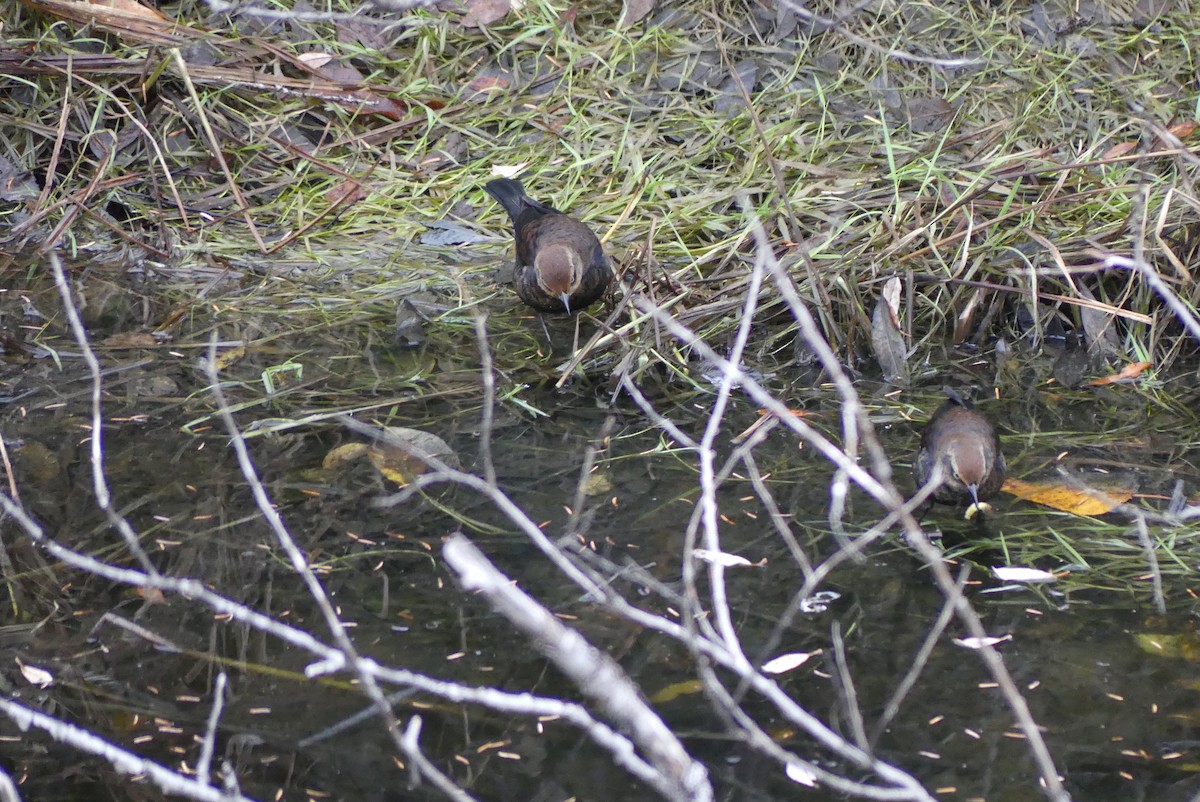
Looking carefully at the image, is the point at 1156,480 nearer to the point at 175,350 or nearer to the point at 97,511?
the point at 97,511

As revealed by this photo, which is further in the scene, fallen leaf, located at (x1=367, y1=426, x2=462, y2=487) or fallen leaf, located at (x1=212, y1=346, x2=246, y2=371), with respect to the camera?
fallen leaf, located at (x1=212, y1=346, x2=246, y2=371)

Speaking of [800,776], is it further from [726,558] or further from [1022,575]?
[1022,575]

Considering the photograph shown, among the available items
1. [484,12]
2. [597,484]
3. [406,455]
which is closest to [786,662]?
[597,484]

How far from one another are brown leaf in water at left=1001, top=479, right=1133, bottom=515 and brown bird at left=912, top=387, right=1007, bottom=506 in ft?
0.38

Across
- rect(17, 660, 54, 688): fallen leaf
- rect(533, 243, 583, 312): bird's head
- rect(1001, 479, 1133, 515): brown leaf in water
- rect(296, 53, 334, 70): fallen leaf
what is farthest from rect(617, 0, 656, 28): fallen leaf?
rect(17, 660, 54, 688): fallen leaf

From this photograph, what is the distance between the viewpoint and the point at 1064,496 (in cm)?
375

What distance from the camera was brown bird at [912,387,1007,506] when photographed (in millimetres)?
3473

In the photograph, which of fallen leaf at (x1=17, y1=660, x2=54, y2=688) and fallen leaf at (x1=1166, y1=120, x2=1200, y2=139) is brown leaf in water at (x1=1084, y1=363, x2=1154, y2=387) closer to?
fallen leaf at (x1=1166, y1=120, x2=1200, y2=139)

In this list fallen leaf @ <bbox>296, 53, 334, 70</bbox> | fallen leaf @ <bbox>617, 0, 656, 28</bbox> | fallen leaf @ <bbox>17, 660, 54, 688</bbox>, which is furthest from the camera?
fallen leaf @ <bbox>617, 0, 656, 28</bbox>

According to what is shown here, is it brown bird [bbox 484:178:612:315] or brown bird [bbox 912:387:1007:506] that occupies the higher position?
brown bird [bbox 912:387:1007:506]

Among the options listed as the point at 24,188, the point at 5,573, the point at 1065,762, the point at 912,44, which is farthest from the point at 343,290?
the point at 1065,762

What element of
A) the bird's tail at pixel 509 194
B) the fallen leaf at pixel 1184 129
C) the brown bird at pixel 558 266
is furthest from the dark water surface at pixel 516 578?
the fallen leaf at pixel 1184 129

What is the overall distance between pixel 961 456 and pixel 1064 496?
500mm

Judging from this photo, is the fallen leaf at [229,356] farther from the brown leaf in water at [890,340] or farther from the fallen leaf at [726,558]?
the brown leaf in water at [890,340]
